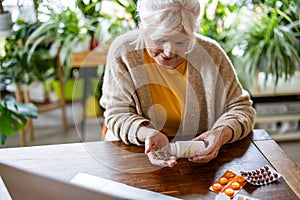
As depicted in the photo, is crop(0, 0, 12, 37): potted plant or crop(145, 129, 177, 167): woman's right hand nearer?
crop(145, 129, 177, 167): woman's right hand

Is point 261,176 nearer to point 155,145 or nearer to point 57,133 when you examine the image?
point 155,145

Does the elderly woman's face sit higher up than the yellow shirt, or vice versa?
the elderly woman's face

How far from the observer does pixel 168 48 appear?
1.46 m

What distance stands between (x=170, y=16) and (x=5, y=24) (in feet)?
3.60

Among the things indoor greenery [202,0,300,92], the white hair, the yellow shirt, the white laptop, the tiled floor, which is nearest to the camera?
the white laptop

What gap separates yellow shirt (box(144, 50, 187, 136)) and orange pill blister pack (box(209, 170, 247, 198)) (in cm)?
36

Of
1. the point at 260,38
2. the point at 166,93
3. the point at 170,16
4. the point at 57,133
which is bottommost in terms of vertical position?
the point at 57,133

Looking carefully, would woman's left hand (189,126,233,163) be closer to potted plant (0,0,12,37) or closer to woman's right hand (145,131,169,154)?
woman's right hand (145,131,169,154)

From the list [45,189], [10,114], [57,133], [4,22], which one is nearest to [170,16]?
[45,189]

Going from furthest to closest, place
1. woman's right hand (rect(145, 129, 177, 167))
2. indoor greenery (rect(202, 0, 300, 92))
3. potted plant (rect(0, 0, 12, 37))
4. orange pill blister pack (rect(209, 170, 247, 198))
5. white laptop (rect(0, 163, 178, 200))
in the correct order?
indoor greenery (rect(202, 0, 300, 92)), potted plant (rect(0, 0, 12, 37)), woman's right hand (rect(145, 129, 177, 167)), orange pill blister pack (rect(209, 170, 247, 198)), white laptop (rect(0, 163, 178, 200))

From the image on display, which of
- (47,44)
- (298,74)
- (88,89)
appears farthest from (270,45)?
(47,44)

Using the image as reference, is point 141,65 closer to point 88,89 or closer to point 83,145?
point 83,145

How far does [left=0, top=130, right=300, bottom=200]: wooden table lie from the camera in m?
1.22

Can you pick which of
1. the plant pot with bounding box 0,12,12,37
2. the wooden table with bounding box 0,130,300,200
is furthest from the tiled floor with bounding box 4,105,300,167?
the wooden table with bounding box 0,130,300,200
